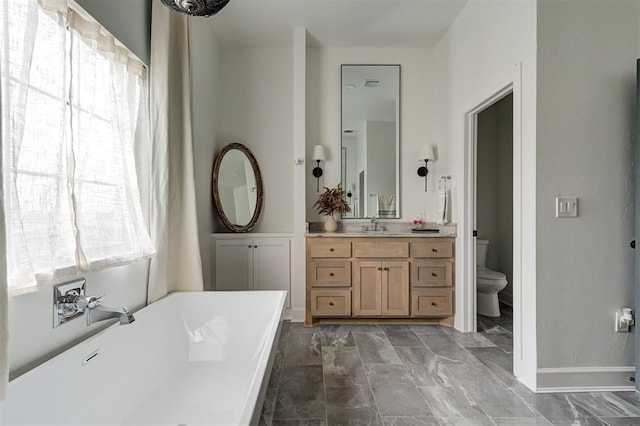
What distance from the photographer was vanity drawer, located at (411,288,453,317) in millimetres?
3029

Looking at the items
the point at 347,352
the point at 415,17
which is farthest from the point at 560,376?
the point at 415,17

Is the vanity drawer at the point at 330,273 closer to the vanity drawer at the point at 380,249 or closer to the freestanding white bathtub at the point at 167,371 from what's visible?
the vanity drawer at the point at 380,249

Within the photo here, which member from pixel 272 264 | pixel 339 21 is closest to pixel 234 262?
pixel 272 264

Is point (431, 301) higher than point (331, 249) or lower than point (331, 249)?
lower

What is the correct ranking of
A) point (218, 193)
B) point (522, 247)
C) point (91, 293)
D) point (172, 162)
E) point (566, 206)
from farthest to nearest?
point (218, 193) < point (172, 162) < point (522, 247) < point (566, 206) < point (91, 293)

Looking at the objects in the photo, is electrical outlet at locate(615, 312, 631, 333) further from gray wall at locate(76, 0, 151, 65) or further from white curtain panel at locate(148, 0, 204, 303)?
gray wall at locate(76, 0, 151, 65)

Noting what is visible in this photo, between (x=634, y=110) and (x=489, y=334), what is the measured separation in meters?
1.99

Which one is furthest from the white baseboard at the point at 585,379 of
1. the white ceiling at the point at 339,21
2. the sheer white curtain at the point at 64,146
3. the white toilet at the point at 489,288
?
the white ceiling at the point at 339,21

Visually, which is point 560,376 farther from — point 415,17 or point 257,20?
point 257,20

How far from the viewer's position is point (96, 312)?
136 cm

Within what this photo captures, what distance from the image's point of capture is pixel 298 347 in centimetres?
257

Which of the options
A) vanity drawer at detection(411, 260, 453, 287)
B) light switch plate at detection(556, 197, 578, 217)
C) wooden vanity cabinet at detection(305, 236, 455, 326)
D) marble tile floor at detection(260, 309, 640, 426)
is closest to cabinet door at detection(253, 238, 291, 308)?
wooden vanity cabinet at detection(305, 236, 455, 326)

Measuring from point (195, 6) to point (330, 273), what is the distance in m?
2.29

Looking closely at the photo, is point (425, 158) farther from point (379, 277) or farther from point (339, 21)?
point (339, 21)
